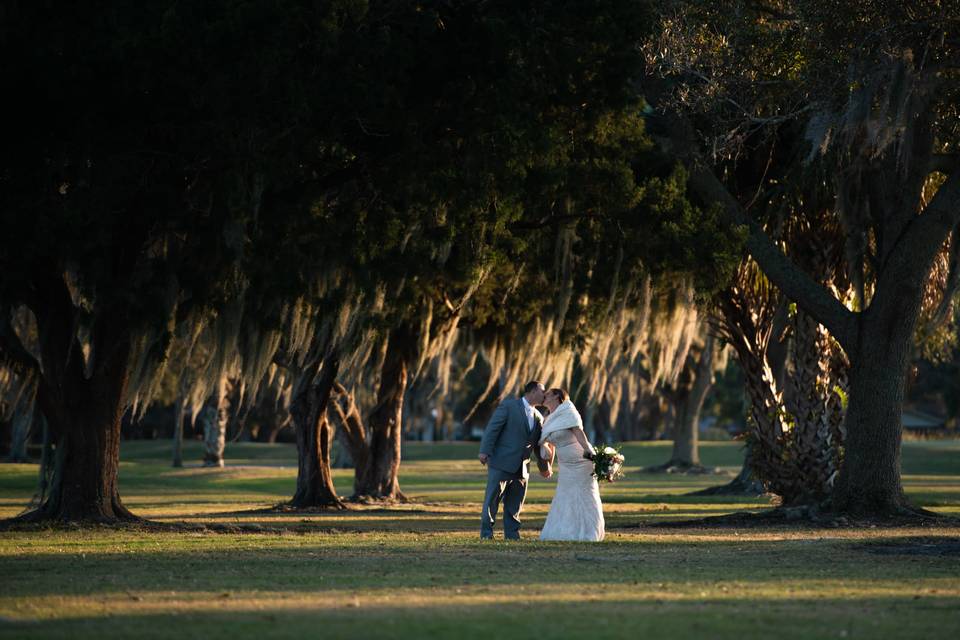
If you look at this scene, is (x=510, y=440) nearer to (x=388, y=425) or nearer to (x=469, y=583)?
(x=469, y=583)

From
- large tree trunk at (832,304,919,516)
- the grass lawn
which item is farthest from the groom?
large tree trunk at (832,304,919,516)

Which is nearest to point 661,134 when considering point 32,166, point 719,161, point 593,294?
point 719,161

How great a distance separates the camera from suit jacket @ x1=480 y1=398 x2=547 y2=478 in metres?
17.0

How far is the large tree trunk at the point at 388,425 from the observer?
29.1 m

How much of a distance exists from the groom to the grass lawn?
0.58m

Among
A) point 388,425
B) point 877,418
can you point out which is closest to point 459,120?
point 877,418

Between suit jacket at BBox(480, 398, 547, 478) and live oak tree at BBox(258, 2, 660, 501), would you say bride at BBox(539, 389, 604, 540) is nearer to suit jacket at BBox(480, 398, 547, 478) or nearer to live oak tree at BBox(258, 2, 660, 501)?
suit jacket at BBox(480, 398, 547, 478)

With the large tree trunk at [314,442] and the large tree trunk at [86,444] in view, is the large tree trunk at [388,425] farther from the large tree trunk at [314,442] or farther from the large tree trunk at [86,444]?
the large tree trunk at [86,444]

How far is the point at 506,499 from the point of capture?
1734 centimetres

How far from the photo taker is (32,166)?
1719 centimetres

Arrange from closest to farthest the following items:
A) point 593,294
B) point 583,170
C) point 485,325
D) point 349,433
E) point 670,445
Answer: point 583,170
point 593,294
point 485,325
point 349,433
point 670,445

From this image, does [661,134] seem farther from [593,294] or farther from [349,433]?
[349,433]

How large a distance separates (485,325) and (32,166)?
488 inches

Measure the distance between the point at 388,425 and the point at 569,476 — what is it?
1290 centimetres
